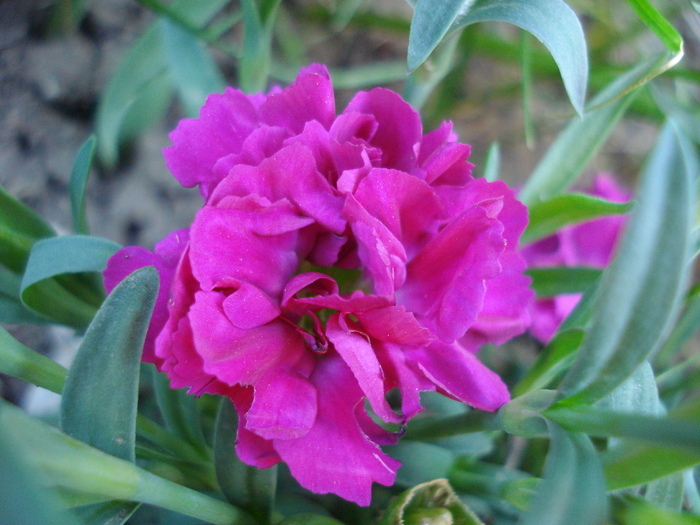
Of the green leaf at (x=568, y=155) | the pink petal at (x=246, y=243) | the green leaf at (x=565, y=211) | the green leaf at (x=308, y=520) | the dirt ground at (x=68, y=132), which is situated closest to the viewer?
the pink petal at (x=246, y=243)

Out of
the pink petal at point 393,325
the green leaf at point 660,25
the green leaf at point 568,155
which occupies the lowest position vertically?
the pink petal at point 393,325

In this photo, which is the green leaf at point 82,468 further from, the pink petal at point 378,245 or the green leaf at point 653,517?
the green leaf at point 653,517

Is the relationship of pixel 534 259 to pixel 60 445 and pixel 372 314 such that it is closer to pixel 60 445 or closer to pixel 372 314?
pixel 372 314

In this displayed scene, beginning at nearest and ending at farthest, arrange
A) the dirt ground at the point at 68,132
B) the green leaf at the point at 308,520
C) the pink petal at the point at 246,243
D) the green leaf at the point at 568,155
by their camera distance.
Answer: the pink petal at the point at 246,243, the green leaf at the point at 308,520, the green leaf at the point at 568,155, the dirt ground at the point at 68,132

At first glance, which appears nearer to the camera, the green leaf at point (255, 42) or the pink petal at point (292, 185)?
the pink petal at point (292, 185)

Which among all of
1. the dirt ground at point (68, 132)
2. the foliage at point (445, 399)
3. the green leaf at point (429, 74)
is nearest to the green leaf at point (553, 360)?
the foliage at point (445, 399)

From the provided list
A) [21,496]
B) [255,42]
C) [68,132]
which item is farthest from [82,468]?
[68,132]

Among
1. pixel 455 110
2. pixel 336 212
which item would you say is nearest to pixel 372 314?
pixel 336 212
